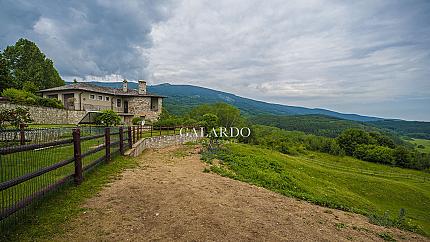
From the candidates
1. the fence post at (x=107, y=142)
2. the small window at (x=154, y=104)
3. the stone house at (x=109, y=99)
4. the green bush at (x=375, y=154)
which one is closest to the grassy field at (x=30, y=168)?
the fence post at (x=107, y=142)

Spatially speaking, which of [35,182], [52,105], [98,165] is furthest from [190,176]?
[52,105]

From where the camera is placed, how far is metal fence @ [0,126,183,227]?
3555 millimetres

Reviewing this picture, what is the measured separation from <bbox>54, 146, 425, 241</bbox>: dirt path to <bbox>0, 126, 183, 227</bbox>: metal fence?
32.8 inches

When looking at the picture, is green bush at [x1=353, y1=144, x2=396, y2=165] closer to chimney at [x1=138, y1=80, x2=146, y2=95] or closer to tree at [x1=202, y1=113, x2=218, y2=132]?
tree at [x1=202, y1=113, x2=218, y2=132]

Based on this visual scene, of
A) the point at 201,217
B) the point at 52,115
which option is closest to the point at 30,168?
the point at 201,217

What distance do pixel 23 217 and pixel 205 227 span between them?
2967 mm

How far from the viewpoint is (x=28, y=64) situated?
38.4m

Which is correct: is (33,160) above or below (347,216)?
above

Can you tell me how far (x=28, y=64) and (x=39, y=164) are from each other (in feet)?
145

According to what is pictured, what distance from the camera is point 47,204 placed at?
458 cm

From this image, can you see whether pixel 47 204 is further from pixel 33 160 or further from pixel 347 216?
pixel 347 216

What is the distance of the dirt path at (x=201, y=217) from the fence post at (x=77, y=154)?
2.47 feet

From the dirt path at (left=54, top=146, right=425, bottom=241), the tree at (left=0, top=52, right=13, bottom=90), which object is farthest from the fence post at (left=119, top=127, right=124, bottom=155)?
the tree at (left=0, top=52, right=13, bottom=90)

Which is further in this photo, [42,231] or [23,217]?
[23,217]
